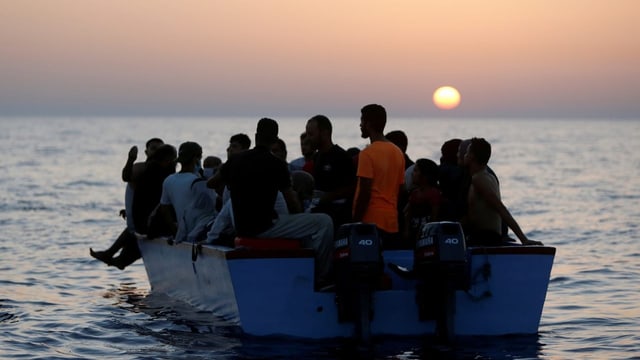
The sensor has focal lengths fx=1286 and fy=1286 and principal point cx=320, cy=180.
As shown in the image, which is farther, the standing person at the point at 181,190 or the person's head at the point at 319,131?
the standing person at the point at 181,190

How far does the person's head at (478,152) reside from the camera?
412 inches

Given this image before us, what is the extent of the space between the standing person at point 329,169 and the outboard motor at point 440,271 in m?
0.85

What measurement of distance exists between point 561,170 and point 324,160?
4496cm

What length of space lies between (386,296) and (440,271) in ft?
2.09

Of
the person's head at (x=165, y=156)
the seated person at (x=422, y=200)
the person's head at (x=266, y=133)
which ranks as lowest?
the seated person at (x=422, y=200)

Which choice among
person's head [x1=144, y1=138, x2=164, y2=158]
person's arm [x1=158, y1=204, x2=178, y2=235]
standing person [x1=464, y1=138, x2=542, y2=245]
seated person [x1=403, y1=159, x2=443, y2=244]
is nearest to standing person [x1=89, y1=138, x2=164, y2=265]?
person's head [x1=144, y1=138, x2=164, y2=158]

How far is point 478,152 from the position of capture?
412 inches

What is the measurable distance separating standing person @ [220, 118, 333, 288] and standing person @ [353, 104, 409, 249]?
0.34 meters

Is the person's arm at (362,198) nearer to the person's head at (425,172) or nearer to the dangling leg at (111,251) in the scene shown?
the person's head at (425,172)

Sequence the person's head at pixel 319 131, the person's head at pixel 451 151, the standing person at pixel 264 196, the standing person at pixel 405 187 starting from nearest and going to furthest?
the standing person at pixel 264 196 → the person's head at pixel 319 131 → the standing person at pixel 405 187 → the person's head at pixel 451 151

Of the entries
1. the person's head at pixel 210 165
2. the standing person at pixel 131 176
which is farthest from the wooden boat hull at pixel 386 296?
the standing person at pixel 131 176

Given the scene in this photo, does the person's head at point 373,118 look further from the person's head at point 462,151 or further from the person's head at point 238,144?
the person's head at point 238,144

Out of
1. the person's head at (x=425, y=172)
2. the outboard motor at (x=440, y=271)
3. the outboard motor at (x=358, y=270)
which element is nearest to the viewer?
the outboard motor at (x=358, y=270)

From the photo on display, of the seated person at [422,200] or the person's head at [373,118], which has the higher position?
the person's head at [373,118]
